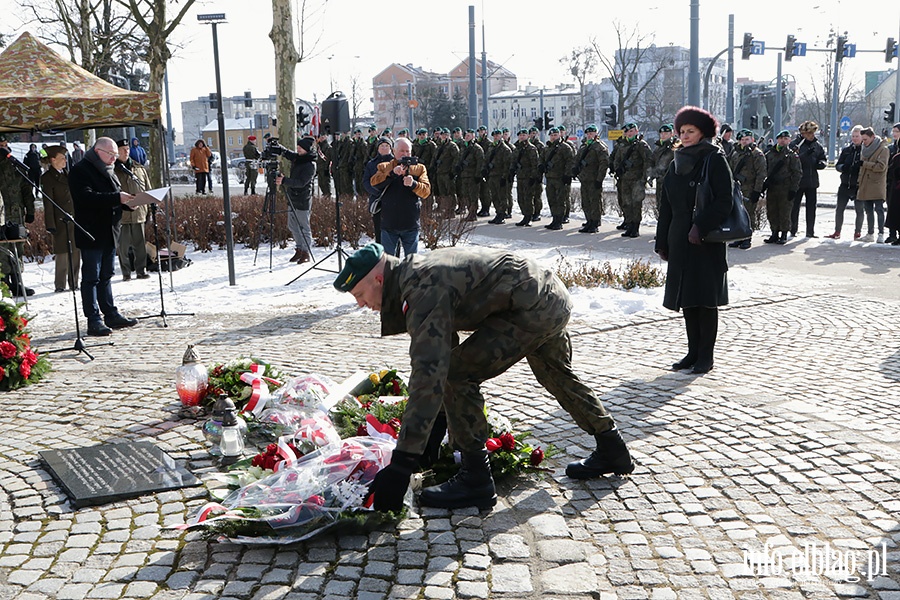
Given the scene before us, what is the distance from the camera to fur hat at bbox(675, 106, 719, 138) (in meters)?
6.71

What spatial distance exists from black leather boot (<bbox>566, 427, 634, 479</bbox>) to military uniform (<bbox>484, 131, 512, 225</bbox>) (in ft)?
50.6

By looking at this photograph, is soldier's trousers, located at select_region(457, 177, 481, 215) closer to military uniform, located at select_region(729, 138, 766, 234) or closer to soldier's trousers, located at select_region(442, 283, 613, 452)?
military uniform, located at select_region(729, 138, 766, 234)

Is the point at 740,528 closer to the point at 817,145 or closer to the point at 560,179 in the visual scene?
the point at 817,145

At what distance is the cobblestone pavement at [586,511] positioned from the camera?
3711mm

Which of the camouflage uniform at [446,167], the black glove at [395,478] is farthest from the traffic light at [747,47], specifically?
the black glove at [395,478]

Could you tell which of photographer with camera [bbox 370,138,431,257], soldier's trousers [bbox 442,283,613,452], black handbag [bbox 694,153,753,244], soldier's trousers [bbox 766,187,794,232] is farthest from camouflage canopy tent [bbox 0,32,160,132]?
soldier's trousers [bbox 766,187,794,232]

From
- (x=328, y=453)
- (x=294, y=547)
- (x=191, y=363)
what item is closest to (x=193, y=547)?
(x=294, y=547)

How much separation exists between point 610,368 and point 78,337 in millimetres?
4779

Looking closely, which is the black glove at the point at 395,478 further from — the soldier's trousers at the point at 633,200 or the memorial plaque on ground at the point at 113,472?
the soldier's trousers at the point at 633,200

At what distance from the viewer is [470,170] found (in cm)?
2098

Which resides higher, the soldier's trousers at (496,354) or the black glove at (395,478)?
the soldier's trousers at (496,354)

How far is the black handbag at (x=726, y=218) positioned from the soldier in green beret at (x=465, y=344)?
244cm

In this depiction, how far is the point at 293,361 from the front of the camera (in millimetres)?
7711

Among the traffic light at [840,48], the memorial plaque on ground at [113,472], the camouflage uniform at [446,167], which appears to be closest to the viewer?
the memorial plaque on ground at [113,472]
